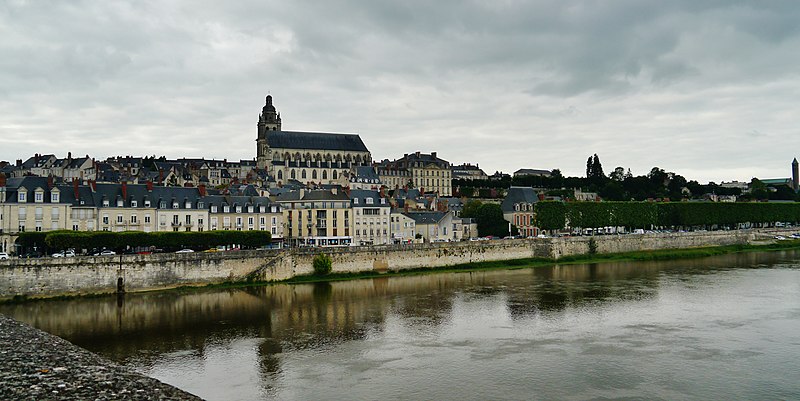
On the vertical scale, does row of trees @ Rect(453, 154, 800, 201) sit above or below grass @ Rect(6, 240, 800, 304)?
above

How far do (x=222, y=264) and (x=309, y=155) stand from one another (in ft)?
189

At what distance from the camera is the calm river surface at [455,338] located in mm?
14992

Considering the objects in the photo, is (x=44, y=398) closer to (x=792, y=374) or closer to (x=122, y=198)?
(x=792, y=374)

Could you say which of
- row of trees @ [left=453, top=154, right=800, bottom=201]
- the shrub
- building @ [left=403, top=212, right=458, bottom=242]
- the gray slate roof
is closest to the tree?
row of trees @ [left=453, top=154, right=800, bottom=201]

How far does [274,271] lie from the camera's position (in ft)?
104

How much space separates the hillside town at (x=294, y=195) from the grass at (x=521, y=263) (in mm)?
6540

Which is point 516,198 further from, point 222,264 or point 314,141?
point 314,141

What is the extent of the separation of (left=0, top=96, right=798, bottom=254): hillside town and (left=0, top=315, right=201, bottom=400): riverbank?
2073cm

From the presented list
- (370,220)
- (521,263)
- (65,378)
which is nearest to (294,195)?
(370,220)

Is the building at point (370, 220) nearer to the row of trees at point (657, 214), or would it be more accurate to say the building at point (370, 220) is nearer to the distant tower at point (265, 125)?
the row of trees at point (657, 214)

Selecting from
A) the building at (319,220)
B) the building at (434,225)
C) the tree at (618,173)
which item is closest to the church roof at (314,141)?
the tree at (618,173)

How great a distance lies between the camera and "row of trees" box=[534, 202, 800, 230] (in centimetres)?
4912

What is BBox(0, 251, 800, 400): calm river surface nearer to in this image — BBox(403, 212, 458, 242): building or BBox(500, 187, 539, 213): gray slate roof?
BBox(403, 212, 458, 242): building

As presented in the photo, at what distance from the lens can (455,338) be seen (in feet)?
64.9
